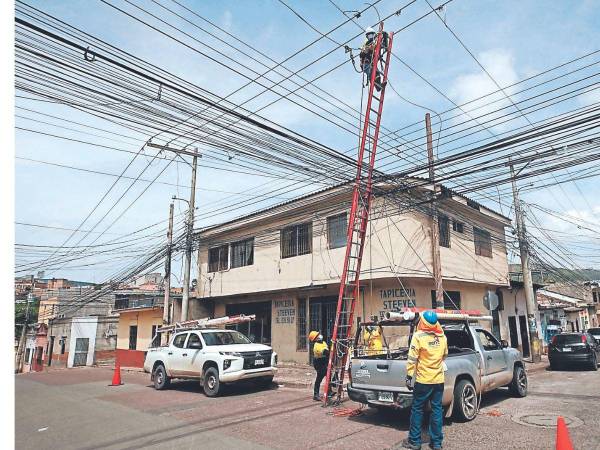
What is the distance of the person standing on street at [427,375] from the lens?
6.16m

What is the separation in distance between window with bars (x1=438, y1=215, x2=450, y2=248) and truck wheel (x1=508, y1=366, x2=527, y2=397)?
7.70 meters

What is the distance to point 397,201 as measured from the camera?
15688 mm

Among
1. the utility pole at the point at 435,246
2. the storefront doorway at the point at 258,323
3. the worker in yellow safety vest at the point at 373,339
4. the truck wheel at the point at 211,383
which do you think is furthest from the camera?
the storefront doorway at the point at 258,323

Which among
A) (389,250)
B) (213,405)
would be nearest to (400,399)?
(213,405)

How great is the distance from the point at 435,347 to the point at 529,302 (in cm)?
1385

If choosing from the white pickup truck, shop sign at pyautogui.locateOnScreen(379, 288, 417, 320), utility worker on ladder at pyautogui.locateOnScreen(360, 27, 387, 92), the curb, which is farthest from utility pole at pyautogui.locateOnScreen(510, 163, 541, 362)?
the white pickup truck

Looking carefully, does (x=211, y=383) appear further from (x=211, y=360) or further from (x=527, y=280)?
(x=527, y=280)

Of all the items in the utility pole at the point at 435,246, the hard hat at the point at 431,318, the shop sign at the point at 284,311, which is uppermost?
the utility pole at the point at 435,246

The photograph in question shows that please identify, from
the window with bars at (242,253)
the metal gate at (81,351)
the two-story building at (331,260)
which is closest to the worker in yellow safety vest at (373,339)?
the two-story building at (331,260)

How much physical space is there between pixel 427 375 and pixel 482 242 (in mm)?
14862

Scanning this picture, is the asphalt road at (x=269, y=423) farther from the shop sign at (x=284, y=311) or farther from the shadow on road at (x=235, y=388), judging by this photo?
the shop sign at (x=284, y=311)

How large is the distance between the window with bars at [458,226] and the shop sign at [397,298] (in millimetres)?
3801

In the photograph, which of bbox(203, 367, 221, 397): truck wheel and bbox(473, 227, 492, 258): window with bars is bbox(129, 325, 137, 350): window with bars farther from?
bbox(473, 227, 492, 258): window with bars

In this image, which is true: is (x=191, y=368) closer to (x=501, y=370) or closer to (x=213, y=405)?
(x=213, y=405)
